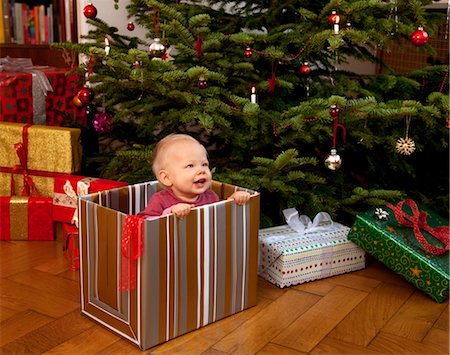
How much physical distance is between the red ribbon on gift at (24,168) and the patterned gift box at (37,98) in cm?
32

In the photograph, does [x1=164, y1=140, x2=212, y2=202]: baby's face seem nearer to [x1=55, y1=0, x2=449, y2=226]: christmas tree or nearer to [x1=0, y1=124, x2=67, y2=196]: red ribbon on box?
[x1=55, y1=0, x2=449, y2=226]: christmas tree

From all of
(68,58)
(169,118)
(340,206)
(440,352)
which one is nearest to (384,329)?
(440,352)

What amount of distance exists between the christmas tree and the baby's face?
22cm

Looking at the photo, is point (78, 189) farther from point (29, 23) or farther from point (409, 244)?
point (29, 23)

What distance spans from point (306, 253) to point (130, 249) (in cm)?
57

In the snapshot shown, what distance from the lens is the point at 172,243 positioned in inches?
49.0

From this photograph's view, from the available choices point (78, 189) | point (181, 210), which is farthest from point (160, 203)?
point (78, 189)

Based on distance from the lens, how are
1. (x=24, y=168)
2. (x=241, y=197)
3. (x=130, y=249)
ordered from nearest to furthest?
(x=130, y=249) → (x=241, y=197) → (x=24, y=168)

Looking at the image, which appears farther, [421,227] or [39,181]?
[39,181]

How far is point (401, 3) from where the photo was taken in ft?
5.67

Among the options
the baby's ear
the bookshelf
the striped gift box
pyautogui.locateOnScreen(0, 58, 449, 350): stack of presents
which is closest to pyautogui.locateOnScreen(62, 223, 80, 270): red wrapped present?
pyautogui.locateOnScreen(0, 58, 449, 350): stack of presents

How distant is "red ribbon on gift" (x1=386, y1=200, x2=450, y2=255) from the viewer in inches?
61.6

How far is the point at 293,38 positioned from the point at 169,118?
0.43 m

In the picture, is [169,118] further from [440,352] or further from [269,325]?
[440,352]
